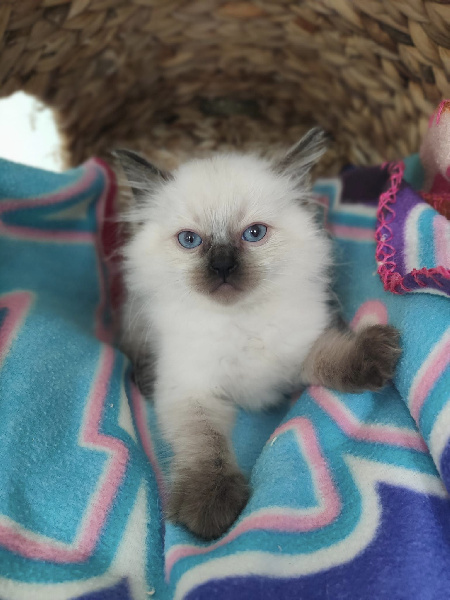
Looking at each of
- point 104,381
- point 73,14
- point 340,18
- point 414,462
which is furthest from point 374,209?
point 73,14

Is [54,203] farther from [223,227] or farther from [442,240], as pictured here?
[442,240]

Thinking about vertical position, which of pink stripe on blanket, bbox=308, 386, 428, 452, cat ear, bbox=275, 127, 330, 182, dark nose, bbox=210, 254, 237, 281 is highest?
cat ear, bbox=275, 127, 330, 182

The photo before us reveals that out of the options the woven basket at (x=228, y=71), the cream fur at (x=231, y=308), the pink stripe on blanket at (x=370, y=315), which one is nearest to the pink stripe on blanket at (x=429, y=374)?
the pink stripe on blanket at (x=370, y=315)

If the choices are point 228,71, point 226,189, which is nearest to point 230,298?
point 226,189

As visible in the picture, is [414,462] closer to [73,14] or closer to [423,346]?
[423,346]

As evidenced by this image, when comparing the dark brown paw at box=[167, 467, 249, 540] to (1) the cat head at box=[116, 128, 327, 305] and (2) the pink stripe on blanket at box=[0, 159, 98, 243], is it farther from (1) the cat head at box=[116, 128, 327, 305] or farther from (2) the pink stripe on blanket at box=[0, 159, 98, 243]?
(2) the pink stripe on blanket at box=[0, 159, 98, 243]

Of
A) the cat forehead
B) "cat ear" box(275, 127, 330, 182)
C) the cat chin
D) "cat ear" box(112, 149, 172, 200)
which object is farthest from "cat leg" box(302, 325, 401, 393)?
"cat ear" box(112, 149, 172, 200)

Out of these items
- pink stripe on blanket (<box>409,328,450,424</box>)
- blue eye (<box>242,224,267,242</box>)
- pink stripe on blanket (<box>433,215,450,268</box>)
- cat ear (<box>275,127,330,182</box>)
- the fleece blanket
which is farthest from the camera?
cat ear (<box>275,127,330,182</box>)
